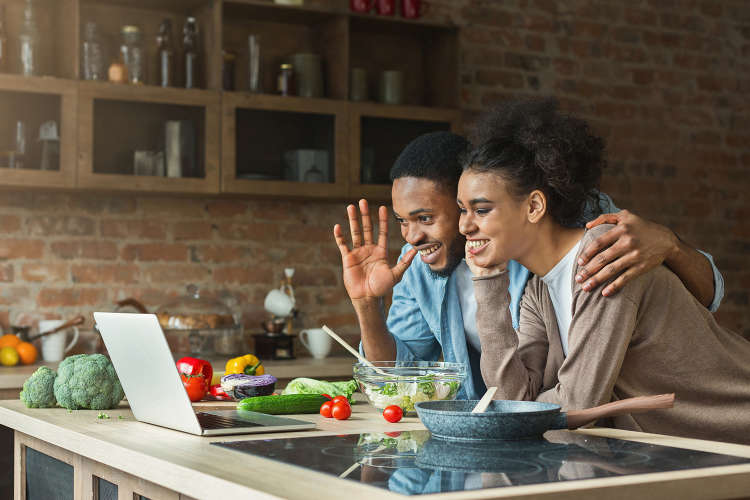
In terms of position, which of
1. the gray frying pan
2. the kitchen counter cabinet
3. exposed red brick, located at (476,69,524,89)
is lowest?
the kitchen counter cabinet

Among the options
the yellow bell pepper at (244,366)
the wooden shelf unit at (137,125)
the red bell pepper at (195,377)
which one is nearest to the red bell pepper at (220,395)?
the red bell pepper at (195,377)

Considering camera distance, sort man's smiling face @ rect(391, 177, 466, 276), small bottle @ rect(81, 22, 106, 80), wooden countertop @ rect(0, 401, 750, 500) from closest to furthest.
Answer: wooden countertop @ rect(0, 401, 750, 500), man's smiling face @ rect(391, 177, 466, 276), small bottle @ rect(81, 22, 106, 80)

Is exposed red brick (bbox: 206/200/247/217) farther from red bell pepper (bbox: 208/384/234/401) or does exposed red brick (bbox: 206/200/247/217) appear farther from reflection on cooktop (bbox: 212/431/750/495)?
reflection on cooktop (bbox: 212/431/750/495)

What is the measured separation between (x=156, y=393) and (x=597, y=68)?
386cm

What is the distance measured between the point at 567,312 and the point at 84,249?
2584mm

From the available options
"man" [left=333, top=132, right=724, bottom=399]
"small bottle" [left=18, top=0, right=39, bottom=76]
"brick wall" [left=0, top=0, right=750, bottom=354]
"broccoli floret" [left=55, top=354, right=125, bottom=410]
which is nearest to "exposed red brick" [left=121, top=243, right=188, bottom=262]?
"brick wall" [left=0, top=0, right=750, bottom=354]

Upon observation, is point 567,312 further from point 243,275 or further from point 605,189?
point 605,189

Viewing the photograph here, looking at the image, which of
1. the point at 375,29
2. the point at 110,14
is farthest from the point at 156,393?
the point at 375,29

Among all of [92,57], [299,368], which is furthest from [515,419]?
[92,57]

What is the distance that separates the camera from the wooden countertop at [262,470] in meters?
1.16

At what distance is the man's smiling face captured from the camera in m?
2.49

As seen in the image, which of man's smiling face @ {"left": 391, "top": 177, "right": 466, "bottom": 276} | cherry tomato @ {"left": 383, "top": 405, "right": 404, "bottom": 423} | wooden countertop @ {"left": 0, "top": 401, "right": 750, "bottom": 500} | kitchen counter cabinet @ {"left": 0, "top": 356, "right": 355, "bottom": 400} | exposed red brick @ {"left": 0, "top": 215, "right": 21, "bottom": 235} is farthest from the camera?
exposed red brick @ {"left": 0, "top": 215, "right": 21, "bottom": 235}

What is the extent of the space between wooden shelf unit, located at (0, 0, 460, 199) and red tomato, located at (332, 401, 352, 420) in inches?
85.5

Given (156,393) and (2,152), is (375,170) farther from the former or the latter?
(156,393)
